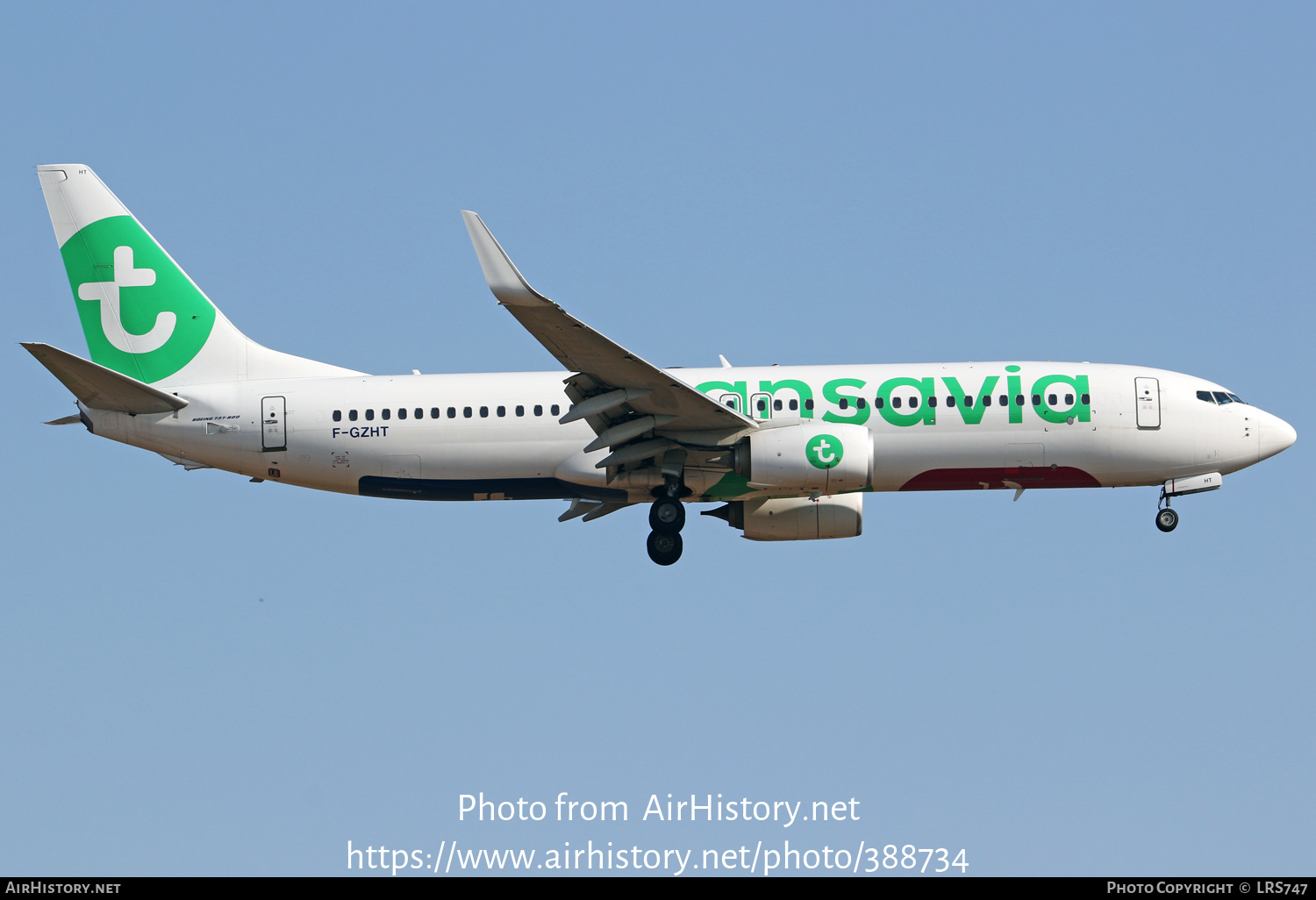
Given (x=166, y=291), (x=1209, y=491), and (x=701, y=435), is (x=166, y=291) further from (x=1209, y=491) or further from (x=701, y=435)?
(x=1209, y=491)

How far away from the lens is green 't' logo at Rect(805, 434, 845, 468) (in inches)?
1266

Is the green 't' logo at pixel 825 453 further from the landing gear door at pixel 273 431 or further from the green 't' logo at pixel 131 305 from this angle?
the green 't' logo at pixel 131 305

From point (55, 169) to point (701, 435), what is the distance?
17606mm

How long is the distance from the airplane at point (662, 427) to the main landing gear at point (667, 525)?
0.04 meters

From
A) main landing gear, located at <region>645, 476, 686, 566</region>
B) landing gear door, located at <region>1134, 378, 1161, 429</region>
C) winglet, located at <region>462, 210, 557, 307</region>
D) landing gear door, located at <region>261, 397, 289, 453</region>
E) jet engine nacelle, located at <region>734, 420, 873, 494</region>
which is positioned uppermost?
winglet, located at <region>462, 210, 557, 307</region>

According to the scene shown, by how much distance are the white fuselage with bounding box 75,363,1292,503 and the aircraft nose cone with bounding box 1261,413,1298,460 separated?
0.14 ft

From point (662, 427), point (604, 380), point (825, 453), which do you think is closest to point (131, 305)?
point (604, 380)

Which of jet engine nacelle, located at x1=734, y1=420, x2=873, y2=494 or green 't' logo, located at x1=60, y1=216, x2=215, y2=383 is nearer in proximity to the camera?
jet engine nacelle, located at x1=734, y1=420, x2=873, y2=494

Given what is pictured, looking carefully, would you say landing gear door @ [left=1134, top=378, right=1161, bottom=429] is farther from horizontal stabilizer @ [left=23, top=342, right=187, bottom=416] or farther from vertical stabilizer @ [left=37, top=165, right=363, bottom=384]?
horizontal stabilizer @ [left=23, top=342, right=187, bottom=416]

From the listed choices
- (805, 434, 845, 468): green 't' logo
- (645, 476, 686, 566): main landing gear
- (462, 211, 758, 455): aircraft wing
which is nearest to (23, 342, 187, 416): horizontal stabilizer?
(462, 211, 758, 455): aircraft wing

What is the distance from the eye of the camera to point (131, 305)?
36250 mm

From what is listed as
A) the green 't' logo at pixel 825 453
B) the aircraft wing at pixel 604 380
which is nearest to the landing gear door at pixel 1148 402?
the green 't' logo at pixel 825 453

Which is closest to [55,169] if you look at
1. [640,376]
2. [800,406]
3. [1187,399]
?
[640,376]

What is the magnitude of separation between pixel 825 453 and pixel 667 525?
172 inches
